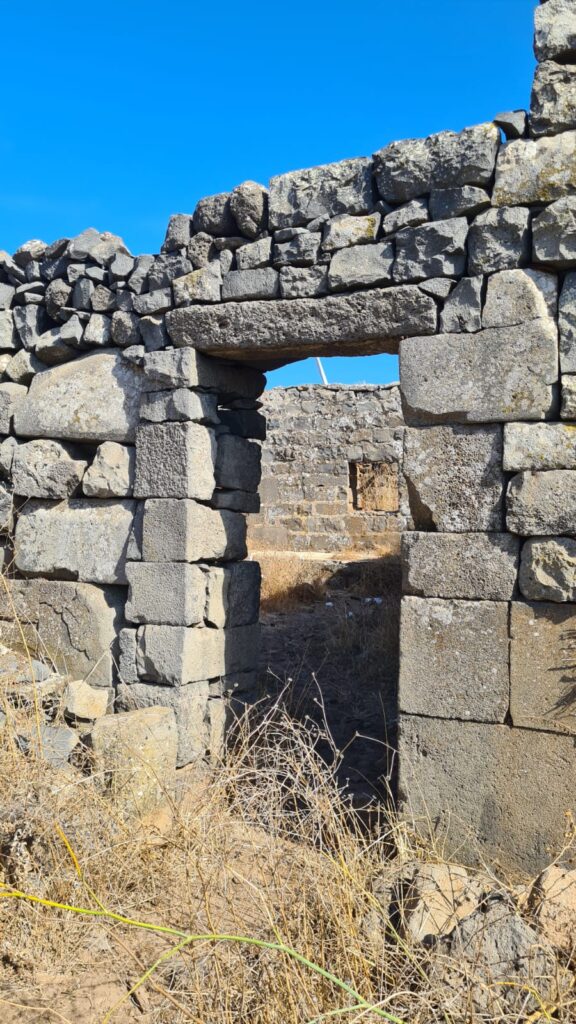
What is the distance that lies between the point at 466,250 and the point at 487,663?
206 cm

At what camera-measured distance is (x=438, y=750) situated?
4062 millimetres

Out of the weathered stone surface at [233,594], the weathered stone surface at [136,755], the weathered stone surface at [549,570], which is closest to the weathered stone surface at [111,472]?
the weathered stone surface at [233,594]

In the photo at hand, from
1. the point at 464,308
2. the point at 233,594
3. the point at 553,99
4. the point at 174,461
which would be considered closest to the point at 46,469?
the point at 174,461

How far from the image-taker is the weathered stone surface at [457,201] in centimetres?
409

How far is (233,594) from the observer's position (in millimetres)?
5309

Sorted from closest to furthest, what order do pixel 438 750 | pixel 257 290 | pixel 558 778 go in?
pixel 558 778
pixel 438 750
pixel 257 290

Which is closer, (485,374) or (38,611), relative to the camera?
(485,374)

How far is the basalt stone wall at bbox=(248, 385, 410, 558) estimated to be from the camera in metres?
11.8

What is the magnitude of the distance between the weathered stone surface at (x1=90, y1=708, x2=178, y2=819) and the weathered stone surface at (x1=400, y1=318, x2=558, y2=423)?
86.7 inches

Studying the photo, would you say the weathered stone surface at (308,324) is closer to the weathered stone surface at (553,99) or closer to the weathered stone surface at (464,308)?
the weathered stone surface at (464,308)

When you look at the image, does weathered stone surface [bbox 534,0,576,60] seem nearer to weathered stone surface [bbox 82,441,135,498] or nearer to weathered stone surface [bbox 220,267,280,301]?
weathered stone surface [bbox 220,267,280,301]

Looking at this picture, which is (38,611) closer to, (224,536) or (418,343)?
(224,536)

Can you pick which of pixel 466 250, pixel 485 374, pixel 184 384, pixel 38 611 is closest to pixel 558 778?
pixel 485 374

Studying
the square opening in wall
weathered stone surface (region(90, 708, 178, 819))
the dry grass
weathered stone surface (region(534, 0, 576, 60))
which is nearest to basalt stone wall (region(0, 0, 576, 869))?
weathered stone surface (region(534, 0, 576, 60))
